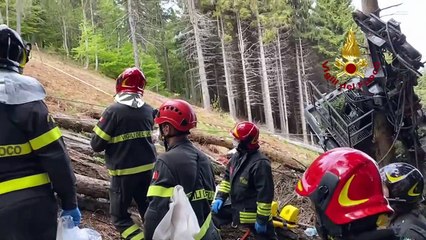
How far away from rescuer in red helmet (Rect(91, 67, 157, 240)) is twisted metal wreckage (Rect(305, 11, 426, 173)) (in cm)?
364

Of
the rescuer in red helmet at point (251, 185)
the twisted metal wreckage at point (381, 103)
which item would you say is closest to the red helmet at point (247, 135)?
the rescuer in red helmet at point (251, 185)

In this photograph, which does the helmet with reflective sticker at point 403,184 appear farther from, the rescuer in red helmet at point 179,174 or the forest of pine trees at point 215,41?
the forest of pine trees at point 215,41

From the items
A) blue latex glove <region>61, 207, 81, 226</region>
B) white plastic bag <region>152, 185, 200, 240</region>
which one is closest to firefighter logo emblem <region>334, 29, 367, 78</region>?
white plastic bag <region>152, 185, 200, 240</region>

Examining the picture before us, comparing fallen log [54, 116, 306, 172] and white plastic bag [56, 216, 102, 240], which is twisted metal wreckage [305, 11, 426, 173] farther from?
white plastic bag [56, 216, 102, 240]

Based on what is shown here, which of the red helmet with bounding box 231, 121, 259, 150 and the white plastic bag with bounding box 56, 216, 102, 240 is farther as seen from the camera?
the red helmet with bounding box 231, 121, 259, 150

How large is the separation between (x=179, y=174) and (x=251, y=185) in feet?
7.17

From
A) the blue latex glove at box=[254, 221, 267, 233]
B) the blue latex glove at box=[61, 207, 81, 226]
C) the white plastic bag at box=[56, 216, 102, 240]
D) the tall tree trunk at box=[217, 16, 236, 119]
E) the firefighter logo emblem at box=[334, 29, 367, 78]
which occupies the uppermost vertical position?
the firefighter logo emblem at box=[334, 29, 367, 78]

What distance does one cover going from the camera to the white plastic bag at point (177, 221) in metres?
3.02

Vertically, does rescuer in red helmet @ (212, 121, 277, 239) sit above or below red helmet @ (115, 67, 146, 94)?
below

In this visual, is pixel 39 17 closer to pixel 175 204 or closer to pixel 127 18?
pixel 127 18

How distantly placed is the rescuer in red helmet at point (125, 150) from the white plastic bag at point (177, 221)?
170 centimetres

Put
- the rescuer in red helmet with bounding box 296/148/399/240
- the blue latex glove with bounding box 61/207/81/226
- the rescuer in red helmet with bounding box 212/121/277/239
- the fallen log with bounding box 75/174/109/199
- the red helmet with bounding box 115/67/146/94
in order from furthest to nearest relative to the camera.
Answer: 1. the fallen log with bounding box 75/174/109/199
2. the rescuer in red helmet with bounding box 212/121/277/239
3. the red helmet with bounding box 115/67/146/94
4. the blue latex glove with bounding box 61/207/81/226
5. the rescuer in red helmet with bounding box 296/148/399/240

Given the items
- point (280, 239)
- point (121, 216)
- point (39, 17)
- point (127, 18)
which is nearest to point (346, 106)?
point (280, 239)

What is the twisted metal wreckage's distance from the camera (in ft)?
20.9
